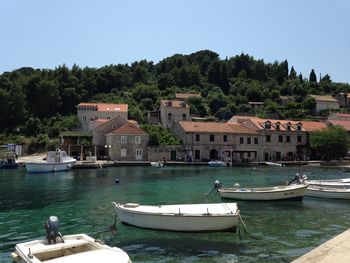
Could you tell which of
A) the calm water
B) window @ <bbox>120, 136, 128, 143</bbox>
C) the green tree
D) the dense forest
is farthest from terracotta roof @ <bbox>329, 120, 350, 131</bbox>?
the calm water

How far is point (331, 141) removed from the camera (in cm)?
7212

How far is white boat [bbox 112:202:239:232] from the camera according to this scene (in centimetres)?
1720

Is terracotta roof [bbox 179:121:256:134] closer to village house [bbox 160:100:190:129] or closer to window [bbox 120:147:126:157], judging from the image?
window [bbox 120:147:126:157]

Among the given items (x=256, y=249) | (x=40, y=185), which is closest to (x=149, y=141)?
(x=40, y=185)

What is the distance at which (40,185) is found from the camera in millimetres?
38906

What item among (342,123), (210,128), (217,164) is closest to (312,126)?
(342,123)

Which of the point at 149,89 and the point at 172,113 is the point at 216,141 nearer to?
the point at 172,113

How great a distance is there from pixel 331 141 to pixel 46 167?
49.1 m

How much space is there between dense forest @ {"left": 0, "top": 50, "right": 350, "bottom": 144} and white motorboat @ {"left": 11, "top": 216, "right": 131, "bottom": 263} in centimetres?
7248

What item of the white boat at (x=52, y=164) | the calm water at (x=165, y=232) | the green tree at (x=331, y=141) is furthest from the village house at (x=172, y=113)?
the calm water at (x=165, y=232)

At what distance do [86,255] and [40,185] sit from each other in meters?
29.6

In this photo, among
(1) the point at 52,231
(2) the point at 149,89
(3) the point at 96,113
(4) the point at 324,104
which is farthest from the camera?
(4) the point at 324,104

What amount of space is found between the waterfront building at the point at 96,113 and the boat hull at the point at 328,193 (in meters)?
58.6

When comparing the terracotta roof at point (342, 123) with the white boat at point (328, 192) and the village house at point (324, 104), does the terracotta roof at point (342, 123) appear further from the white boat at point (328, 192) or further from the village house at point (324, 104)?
the white boat at point (328, 192)
